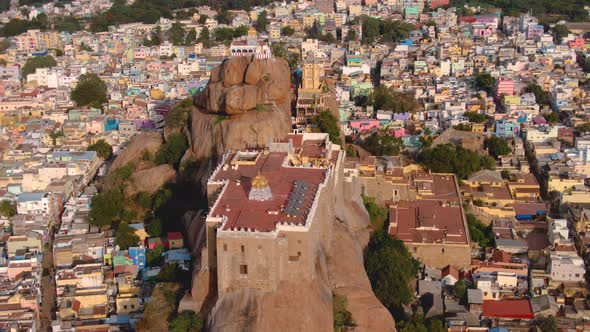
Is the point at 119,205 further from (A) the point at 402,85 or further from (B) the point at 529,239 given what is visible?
(A) the point at 402,85

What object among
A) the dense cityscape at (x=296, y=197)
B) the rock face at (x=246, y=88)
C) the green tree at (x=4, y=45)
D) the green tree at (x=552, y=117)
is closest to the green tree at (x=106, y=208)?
the dense cityscape at (x=296, y=197)

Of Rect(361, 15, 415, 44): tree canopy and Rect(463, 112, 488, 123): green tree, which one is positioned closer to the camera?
Rect(463, 112, 488, 123): green tree

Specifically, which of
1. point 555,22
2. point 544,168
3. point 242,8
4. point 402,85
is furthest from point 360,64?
point 242,8

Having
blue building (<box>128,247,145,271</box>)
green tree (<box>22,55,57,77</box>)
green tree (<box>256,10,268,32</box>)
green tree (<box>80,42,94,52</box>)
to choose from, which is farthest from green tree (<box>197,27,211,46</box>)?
blue building (<box>128,247,145,271</box>)

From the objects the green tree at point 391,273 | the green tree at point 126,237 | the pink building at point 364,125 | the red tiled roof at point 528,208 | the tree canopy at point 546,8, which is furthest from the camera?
the tree canopy at point 546,8

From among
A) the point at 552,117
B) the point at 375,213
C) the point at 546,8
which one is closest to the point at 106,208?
the point at 375,213

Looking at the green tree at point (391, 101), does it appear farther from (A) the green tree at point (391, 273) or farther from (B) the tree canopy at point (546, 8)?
(B) the tree canopy at point (546, 8)

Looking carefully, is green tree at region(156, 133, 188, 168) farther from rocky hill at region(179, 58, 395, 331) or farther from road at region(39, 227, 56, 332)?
road at region(39, 227, 56, 332)
